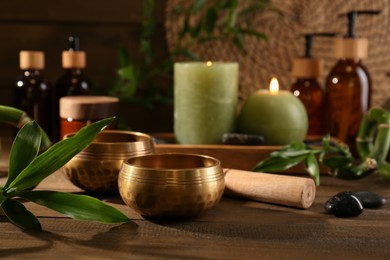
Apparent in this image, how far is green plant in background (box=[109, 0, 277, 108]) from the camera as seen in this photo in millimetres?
1057

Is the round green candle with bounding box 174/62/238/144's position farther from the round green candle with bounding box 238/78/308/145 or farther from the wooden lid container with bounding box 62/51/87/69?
the wooden lid container with bounding box 62/51/87/69

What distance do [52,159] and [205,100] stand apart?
0.34 metres

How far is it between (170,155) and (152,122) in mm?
602

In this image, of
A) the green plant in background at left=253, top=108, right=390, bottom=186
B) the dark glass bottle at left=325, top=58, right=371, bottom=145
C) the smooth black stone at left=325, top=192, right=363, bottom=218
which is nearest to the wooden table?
the smooth black stone at left=325, top=192, right=363, bottom=218

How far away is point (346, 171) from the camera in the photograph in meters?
0.77

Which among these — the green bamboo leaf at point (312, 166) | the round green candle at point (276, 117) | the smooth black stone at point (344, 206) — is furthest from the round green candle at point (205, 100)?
the smooth black stone at point (344, 206)

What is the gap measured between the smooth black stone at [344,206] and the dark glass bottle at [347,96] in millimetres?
376

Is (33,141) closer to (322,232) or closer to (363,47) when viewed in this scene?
(322,232)

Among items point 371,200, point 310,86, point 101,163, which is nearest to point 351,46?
point 310,86

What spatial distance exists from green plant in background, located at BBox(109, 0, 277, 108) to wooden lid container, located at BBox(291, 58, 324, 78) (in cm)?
10

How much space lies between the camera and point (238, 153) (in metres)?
0.81

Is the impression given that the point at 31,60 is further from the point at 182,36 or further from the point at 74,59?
the point at 182,36

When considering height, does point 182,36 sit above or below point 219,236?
above

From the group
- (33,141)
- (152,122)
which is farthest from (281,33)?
(33,141)
